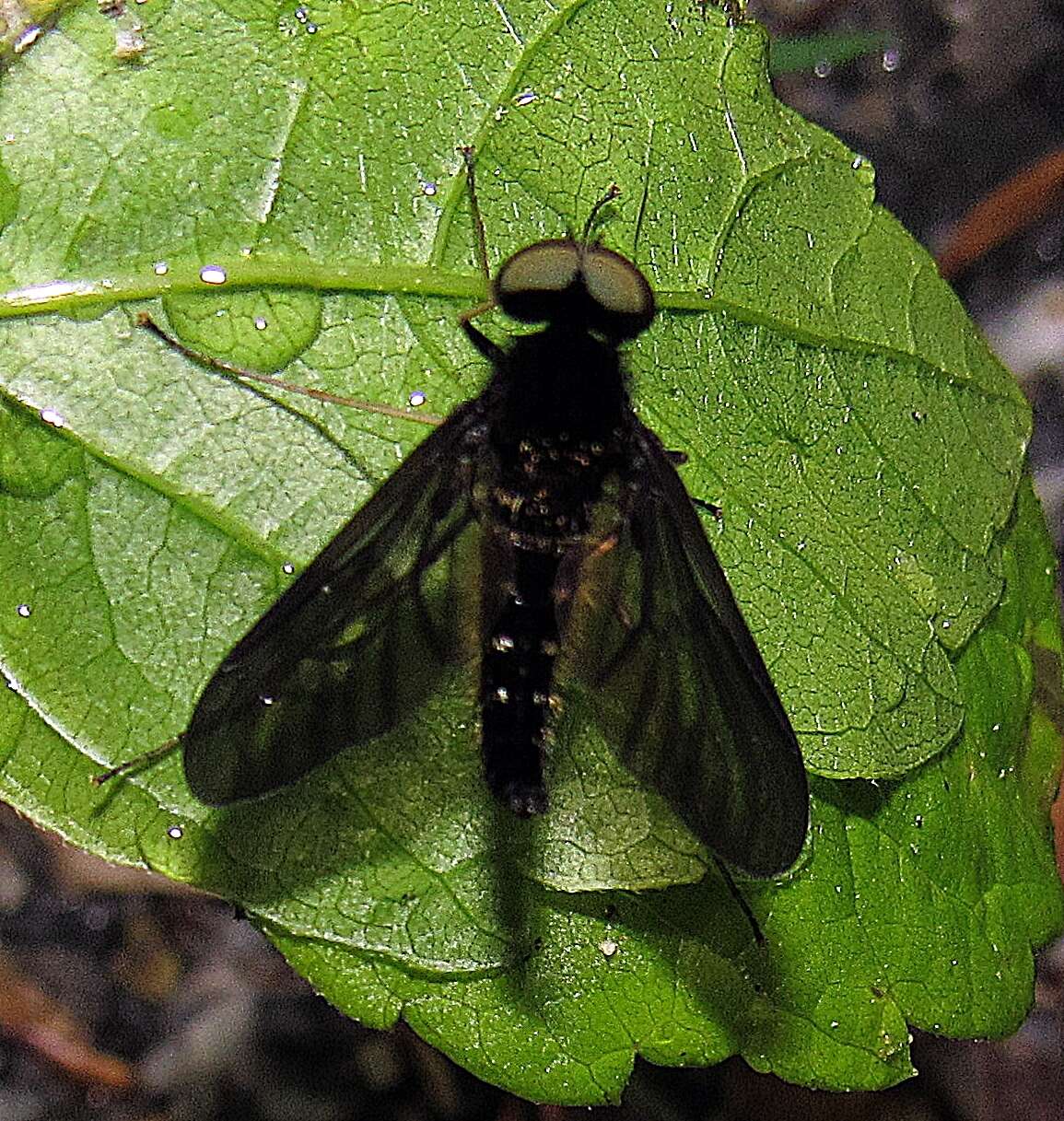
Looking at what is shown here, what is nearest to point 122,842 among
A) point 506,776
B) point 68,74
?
point 506,776

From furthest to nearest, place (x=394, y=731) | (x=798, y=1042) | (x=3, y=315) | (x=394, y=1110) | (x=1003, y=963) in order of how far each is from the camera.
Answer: (x=394, y=1110) → (x=1003, y=963) → (x=798, y=1042) → (x=394, y=731) → (x=3, y=315)

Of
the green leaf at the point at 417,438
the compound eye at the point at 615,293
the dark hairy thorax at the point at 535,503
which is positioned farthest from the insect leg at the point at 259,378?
the compound eye at the point at 615,293

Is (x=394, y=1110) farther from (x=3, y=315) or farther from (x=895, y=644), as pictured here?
(x=3, y=315)

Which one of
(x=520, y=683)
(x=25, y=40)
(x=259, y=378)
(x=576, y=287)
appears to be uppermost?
(x=25, y=40)

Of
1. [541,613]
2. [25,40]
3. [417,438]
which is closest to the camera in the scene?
[25,40]

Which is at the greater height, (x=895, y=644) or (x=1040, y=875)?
(x=895, y=644)

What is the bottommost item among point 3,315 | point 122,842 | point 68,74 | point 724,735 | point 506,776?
point 122,842

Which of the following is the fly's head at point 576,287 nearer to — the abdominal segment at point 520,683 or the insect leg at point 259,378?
the insect leg at point 259,378

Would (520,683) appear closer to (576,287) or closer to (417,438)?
(417,438)

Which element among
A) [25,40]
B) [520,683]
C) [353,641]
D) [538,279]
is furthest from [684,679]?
[25,40]
